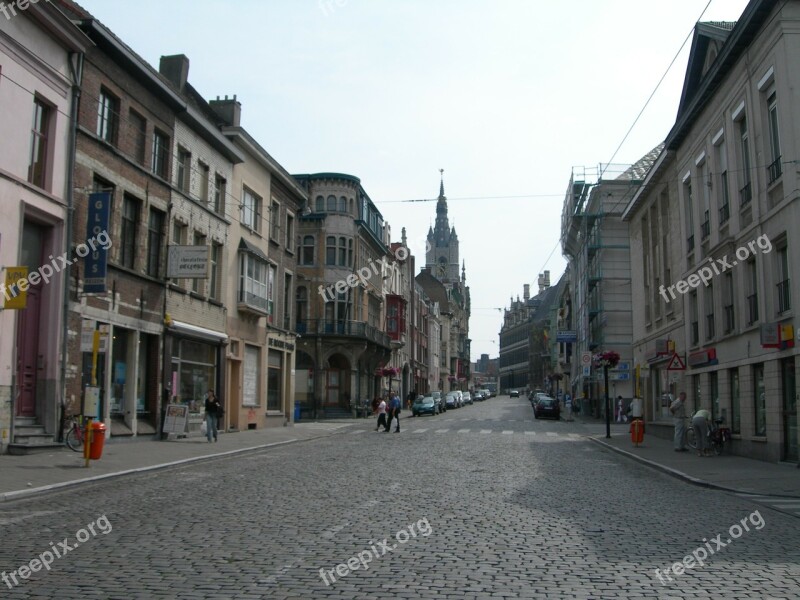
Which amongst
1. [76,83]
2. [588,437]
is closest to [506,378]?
[588,437]

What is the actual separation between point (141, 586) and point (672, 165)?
1123 inches

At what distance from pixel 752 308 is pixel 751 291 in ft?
1.59

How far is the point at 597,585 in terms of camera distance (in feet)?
23.1

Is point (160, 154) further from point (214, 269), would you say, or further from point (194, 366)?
point (194, 366)

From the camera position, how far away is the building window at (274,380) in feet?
121

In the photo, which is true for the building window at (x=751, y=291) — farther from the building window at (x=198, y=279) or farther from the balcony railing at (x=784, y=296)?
the building window at (x=198, y=279)

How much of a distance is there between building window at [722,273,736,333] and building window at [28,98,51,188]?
19.2 meters

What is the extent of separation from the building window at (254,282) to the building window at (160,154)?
6.72 m

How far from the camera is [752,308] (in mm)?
22422

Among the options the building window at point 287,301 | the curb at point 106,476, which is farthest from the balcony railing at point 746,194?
the building window at point 287,301

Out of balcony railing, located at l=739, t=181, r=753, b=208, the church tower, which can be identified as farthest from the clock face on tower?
balcony railing, located at l=739, t=181, r=753, b=208

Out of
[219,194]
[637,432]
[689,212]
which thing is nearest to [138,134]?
[219,194]

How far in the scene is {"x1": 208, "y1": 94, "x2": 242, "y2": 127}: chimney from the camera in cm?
3288

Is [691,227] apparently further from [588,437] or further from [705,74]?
[588,437]
